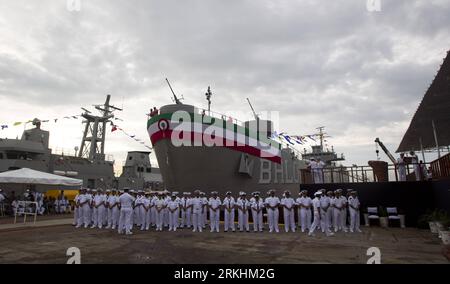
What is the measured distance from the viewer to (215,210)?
→ 10750mm

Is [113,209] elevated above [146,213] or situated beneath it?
elevated above

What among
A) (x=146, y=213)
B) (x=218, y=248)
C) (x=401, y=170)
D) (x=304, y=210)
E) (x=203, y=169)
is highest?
(x=203, y=169)

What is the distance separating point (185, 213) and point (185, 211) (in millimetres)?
130

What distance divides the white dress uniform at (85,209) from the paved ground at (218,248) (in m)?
2.14

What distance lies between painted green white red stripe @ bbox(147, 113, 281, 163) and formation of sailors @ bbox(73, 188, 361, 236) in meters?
2.58

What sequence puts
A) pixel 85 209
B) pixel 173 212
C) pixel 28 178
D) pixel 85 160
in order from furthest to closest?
pixel 85 160 < pixel 28 178 < pixel 85 209 < pixel 173 212

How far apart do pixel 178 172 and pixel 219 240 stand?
5.12m

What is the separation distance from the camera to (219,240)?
28.6 ft

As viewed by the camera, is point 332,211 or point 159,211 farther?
point 159,211

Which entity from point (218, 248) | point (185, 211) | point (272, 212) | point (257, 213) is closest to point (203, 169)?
point (185, 211)

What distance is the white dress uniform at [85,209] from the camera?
39.2ft

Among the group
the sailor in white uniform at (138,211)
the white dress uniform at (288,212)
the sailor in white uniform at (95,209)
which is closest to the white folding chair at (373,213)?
the white dress uniform at (288,212)

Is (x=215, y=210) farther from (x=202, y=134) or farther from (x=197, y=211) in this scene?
(x=202, y=134)
